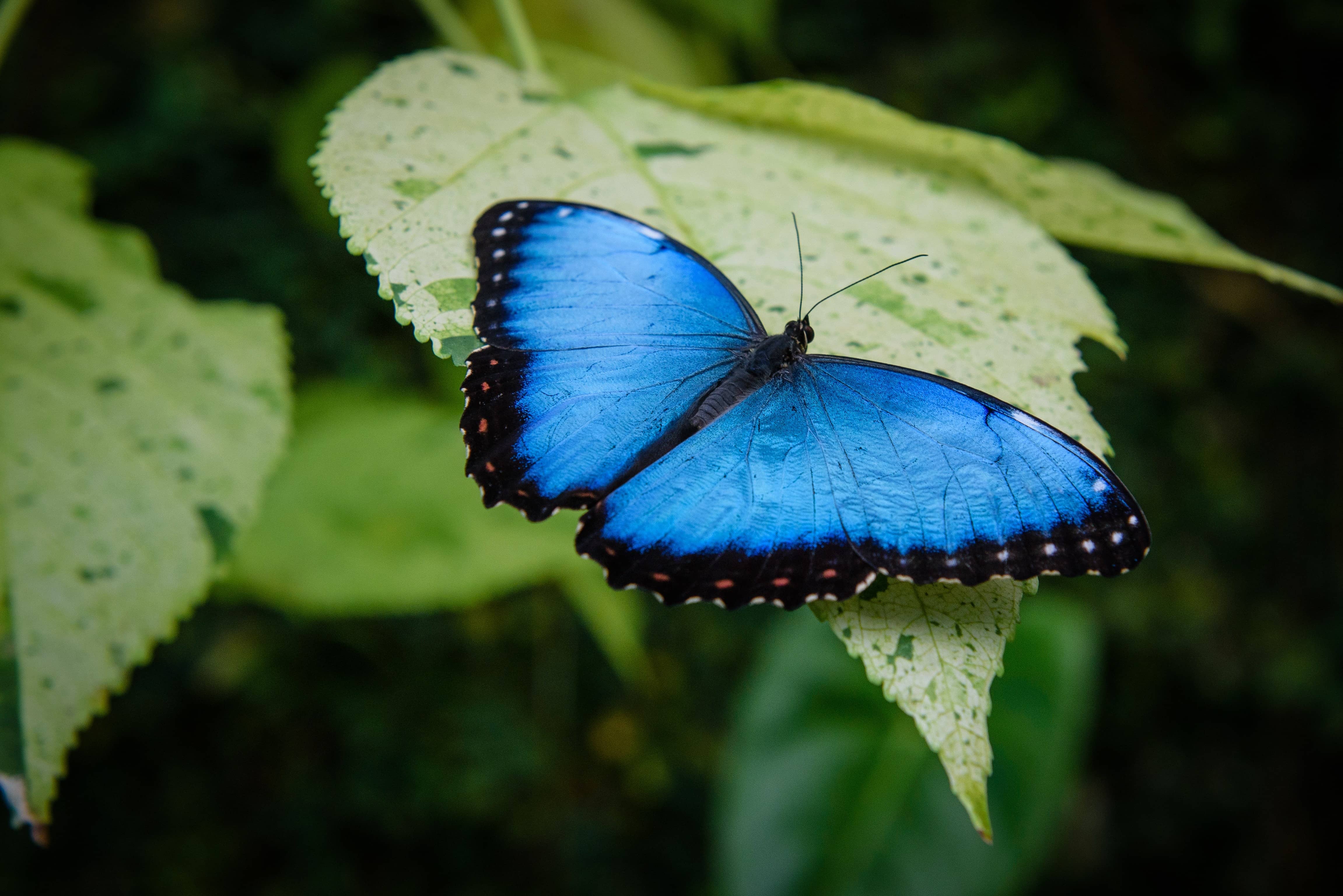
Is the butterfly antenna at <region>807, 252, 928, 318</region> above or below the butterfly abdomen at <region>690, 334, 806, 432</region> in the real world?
above

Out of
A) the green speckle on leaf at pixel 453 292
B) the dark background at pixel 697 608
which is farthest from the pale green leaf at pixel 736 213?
the dark background at pixel 697 608

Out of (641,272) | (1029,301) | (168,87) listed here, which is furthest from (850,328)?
(168,87)

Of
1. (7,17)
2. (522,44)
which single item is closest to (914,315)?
(522,44)

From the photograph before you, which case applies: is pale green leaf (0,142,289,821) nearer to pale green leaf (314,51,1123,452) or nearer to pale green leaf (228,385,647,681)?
pale green leaf (314,51,1123,452)

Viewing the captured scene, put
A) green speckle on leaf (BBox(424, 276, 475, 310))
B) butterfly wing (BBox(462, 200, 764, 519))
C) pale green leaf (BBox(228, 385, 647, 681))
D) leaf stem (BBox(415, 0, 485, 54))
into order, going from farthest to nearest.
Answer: pale green leaf (BBox(228, 385, 647, 681)) < leaf stem (BBox(415, 0, 485, 54)) < butterfly wing (BBox(462, 200, 764, 519)) < green speckle on leaf (BBox(424, 276, 475, 310))

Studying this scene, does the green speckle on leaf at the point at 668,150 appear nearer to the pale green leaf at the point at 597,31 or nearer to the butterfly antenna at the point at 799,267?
the butterfly antenna at the point at 799,267

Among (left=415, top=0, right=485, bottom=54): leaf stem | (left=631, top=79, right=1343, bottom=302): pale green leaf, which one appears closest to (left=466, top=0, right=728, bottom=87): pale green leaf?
(left=415, top=0, right=485, bottom=54): leaf stem

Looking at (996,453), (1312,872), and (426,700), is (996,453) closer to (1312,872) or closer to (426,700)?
(426,700)
